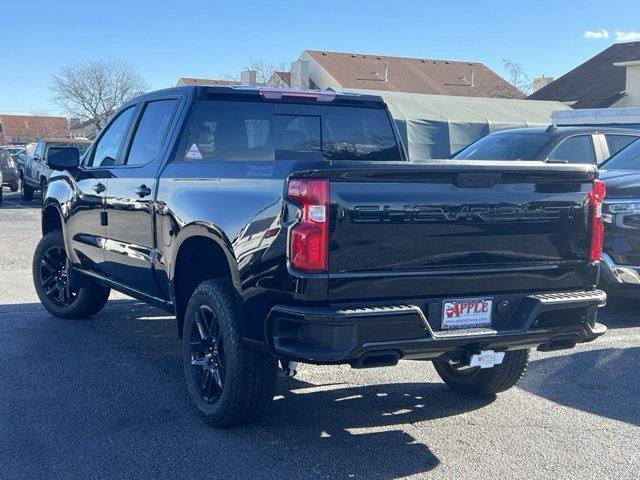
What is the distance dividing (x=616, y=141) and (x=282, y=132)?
5.96 m

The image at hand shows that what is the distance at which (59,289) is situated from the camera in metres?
7.47

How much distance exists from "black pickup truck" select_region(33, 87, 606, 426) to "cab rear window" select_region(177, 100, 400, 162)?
0.01m

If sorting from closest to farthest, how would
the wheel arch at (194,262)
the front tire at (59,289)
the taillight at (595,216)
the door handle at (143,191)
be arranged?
1. the taillight at (595,216)
2. the wheel arch at (194,262)
3. the door handle at (143,191)
4. the front tire at (59,289)

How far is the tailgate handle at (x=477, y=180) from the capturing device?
414cm

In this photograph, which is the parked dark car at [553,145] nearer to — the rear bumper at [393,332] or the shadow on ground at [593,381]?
the shadow on ground at [593,381]

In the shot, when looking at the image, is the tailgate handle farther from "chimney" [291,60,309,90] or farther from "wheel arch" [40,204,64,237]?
"chimney" [291,60,309,90]

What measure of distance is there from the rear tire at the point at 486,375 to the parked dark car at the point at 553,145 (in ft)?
13.6

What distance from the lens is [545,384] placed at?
5.70 m

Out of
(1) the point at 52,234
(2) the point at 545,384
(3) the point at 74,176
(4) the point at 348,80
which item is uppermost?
(4) the point at 348,80

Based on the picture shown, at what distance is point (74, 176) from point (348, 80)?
35218 mm

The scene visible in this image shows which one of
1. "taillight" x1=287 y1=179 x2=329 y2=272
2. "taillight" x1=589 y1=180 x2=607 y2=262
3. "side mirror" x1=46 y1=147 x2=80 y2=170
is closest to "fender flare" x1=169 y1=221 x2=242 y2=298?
"taillight" x1=287 y1=179 x2=329 y2=272

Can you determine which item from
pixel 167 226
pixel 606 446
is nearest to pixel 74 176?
pixel 167 226

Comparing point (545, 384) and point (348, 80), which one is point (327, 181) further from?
point (348, 80)

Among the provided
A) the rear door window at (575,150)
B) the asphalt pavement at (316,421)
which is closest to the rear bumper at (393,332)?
the asphalt pavement at (316,421)
